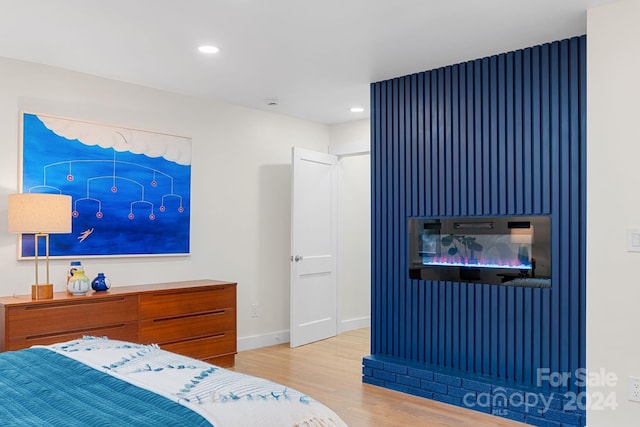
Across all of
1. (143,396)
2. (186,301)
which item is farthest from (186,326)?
(143,396)

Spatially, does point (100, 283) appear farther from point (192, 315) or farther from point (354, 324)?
point (354, 324)

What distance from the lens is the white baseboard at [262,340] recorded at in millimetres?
5457

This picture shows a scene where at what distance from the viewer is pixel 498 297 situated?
3789mm

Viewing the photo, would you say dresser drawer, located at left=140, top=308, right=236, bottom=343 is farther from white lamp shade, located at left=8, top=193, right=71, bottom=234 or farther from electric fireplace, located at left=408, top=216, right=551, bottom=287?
electric fireplace, located at left=408, top=216, right=551, bottom=287

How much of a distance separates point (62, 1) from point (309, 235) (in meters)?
3.42

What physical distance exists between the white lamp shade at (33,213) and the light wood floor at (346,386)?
2.03m

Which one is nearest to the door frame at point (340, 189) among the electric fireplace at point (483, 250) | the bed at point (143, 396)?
the electric fireplace at point (483, 250)

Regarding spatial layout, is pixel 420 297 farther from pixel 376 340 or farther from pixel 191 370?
pixel 191 370

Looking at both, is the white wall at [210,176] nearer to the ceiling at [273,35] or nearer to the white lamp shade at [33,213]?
the ceiling at [273,35]

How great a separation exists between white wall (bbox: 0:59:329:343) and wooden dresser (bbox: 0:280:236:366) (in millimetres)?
281

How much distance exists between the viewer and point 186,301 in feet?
14.6

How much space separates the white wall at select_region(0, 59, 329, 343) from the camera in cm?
398
